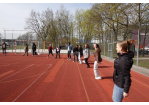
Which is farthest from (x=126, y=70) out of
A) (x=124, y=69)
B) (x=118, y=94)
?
(x=118, y=94)

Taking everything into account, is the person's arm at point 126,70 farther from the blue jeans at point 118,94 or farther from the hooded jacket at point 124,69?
the blue jeans at point 118,94

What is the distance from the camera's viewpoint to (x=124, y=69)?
7.72 ft

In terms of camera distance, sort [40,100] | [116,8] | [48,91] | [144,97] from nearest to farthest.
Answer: [40,100] < [144,97] < [48,91] < [116,8]

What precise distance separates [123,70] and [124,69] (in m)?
0.03

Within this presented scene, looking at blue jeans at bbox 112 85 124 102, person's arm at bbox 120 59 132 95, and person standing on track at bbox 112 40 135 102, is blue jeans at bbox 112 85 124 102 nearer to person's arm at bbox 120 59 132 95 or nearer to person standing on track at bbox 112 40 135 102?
person standing on track at bbox 112 40 135 102

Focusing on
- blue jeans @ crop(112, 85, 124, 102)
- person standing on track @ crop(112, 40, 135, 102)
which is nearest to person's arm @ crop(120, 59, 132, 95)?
person standing on track @ crop(112, 40, 135, 102)

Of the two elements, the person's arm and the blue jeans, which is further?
the blue jeans

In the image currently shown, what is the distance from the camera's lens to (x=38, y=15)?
45031mm

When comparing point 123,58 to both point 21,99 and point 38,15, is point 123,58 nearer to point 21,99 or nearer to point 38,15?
point 21,99

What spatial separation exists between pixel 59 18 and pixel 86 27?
9.23 m

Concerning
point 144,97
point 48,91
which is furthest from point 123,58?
point 48,91

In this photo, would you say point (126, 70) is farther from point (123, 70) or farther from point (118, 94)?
point (118, 94)

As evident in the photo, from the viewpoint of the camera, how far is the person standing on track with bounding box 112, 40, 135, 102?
234 centimetres

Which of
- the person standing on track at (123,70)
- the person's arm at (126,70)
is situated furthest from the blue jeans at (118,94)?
the person's arm at (126,70)
